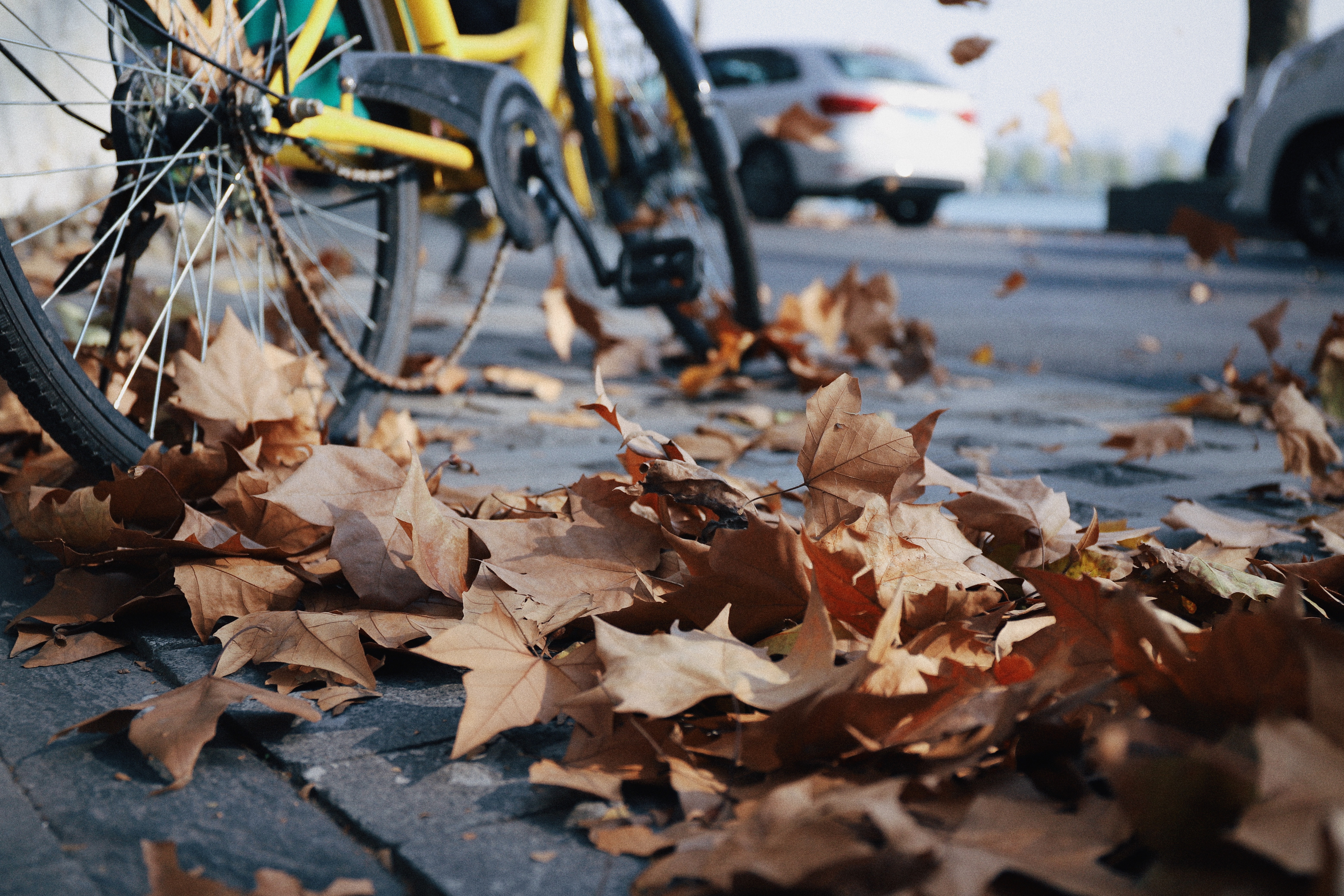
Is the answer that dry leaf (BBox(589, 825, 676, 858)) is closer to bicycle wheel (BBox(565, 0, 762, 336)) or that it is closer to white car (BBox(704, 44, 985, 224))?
bicycle wheel (BBox(565, 0, 762, 336))

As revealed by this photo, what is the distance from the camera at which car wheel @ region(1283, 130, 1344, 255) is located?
6.95 meters

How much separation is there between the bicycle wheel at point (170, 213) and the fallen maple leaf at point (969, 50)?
1268 mm

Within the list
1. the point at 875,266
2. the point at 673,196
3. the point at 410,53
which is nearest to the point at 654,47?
the point at 673,196

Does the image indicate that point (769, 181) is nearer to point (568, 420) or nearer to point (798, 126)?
point (798, 126)

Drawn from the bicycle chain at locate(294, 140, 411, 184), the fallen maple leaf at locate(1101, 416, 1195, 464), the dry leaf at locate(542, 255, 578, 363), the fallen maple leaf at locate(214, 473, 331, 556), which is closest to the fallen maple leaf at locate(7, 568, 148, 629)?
the fallen maple leaf at locate(214, 473, 331, 556)

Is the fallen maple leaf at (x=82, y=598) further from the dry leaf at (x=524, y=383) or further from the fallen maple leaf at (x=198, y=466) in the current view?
the dry leaf at (x=524, y=383)

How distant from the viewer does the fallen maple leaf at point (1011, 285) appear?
14.7ft

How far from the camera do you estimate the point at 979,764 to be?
88 cm

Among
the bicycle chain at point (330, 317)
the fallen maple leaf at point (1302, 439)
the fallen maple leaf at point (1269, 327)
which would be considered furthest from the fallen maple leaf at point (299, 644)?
the fallen maple leaf at point (1269, 327)

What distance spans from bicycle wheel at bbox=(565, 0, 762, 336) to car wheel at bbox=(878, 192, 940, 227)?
969 cm

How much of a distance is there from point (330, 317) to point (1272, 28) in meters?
12.1

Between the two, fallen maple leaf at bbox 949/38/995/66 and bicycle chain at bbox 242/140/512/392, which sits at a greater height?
fallen maple leaf at bbox 949/38/995/66

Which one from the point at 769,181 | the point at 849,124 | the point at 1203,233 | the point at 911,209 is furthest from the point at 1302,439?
the point at 911,209

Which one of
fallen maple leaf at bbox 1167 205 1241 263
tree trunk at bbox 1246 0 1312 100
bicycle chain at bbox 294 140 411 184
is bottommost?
fallen maple leaf at bbox 1167 205 1241 263
